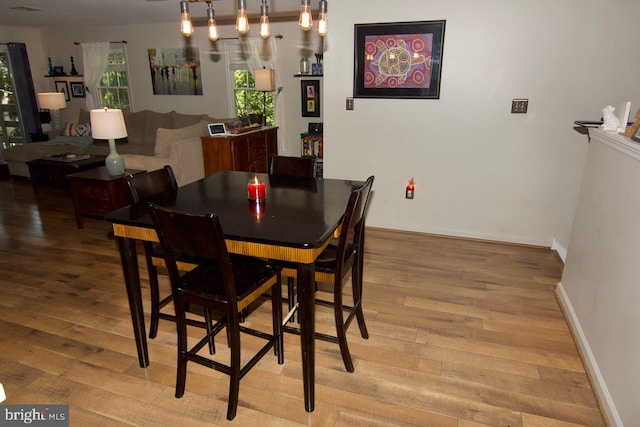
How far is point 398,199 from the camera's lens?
12.9 feet

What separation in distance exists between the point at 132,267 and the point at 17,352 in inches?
37.8

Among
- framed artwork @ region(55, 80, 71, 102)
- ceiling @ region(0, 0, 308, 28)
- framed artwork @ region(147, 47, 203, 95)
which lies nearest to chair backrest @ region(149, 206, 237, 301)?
ceiling @ region(0, 0, 308, 28)

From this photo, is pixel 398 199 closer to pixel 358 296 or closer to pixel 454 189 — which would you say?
pixel 454 189

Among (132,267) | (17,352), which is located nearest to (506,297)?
(132,267)

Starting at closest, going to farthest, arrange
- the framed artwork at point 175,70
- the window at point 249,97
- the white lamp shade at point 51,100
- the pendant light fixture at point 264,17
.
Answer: the pendant light fixture at point 264,17 < the window at point 249,97 < the framed artwork at point 175,70 < the white lamp shade at point 51,100

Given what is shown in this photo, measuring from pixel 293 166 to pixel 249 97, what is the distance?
13.2ft

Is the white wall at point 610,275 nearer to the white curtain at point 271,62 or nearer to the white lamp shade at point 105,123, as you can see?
the white lamp shade at point 105,123

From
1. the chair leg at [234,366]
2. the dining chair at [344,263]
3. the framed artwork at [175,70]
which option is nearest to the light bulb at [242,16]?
the dining chair at [344,263]

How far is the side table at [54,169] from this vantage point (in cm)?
489

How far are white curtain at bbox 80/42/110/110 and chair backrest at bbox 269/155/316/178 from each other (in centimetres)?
584

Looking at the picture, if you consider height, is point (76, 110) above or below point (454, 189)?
above

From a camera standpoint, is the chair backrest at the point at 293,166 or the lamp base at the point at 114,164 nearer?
the chair backrest at the point at 293,166

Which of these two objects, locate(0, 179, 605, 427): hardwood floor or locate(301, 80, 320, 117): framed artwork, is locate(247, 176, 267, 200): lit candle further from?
locate(301, 80, 320, 117): framed artwork

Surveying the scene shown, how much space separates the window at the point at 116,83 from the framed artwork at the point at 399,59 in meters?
5.03
